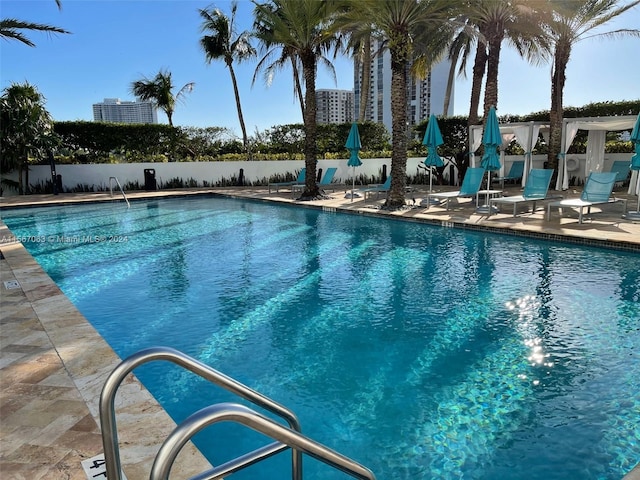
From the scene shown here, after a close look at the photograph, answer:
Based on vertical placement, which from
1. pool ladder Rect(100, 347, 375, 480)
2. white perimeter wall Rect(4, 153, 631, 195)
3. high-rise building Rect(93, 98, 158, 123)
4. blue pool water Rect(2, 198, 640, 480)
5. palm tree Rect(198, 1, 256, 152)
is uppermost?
palm tree Rect(198, 1, 256, 152)

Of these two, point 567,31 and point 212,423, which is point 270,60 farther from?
point 212,423

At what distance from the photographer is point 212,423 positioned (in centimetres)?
146

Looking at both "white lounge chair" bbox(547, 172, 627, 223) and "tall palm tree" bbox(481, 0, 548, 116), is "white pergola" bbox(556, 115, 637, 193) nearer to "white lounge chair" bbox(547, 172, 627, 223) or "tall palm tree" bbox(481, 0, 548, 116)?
"tall palm tree" bbox(481, 0, 548, 116)

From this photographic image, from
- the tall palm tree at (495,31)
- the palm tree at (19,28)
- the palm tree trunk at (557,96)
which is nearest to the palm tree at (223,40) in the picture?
the tall palm tree at (495,31)

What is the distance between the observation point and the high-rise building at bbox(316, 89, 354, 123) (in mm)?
44031

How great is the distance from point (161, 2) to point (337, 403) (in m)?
17.6

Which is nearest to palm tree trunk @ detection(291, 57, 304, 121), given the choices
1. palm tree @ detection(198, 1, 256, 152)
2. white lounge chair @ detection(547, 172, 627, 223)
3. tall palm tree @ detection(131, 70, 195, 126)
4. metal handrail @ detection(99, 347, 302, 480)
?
palm tree @ detection(198, 1, 256, 152)

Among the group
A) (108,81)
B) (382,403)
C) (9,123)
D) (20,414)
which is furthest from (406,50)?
(108,81)

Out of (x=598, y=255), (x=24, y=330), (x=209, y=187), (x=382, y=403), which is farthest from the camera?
(x=209, y=187)

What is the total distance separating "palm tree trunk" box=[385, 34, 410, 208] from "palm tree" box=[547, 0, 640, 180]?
6.12 meters

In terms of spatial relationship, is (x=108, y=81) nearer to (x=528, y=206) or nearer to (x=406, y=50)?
(x=406, y=50)

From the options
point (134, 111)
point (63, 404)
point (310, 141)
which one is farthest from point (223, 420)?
point (134, 111)

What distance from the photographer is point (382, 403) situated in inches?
157

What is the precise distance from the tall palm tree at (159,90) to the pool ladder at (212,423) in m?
29.6
